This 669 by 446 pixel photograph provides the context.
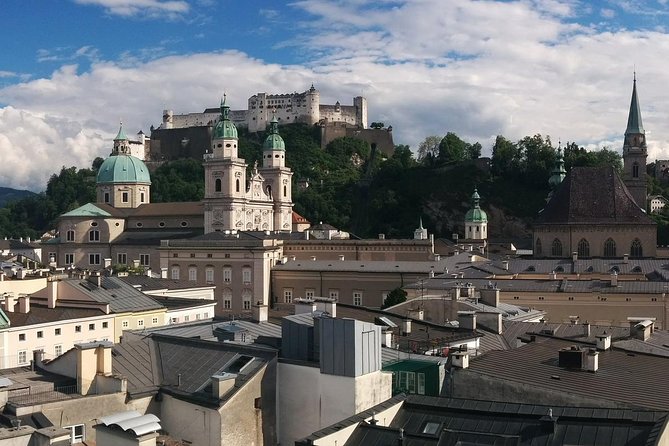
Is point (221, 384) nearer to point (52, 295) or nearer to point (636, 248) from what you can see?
point (52, 295)

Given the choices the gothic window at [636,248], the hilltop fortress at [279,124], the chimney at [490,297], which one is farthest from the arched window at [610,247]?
the hilltop fortress at [279,124]

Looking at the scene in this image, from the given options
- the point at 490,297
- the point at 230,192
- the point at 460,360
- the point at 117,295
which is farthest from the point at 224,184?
the point at 460,360

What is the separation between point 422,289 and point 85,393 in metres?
25.9

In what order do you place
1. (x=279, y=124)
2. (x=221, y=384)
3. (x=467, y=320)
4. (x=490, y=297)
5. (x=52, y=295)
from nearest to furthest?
1. (x=221, y=384)
2. (x=467, y=320)
3. (x=490, y=297)
4. (x=52, y=295)
5. (x=279, y=124)

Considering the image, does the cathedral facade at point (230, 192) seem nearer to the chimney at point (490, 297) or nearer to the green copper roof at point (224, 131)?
the green copper roof at point (224, 131)

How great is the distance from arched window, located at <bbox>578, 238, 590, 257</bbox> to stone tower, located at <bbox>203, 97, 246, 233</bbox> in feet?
102

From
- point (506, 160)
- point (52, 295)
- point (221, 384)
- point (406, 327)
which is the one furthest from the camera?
point (506, 160)

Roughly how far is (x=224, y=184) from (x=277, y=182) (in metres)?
11.4

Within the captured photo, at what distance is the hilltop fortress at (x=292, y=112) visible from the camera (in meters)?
136

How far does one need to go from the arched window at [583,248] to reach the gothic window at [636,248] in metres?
2.82

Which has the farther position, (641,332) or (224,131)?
(224,131)

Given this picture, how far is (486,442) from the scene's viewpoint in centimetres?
1173

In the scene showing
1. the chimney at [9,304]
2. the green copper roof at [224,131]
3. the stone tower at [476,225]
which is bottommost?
the chimney at [9,304]

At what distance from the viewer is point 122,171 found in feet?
298
